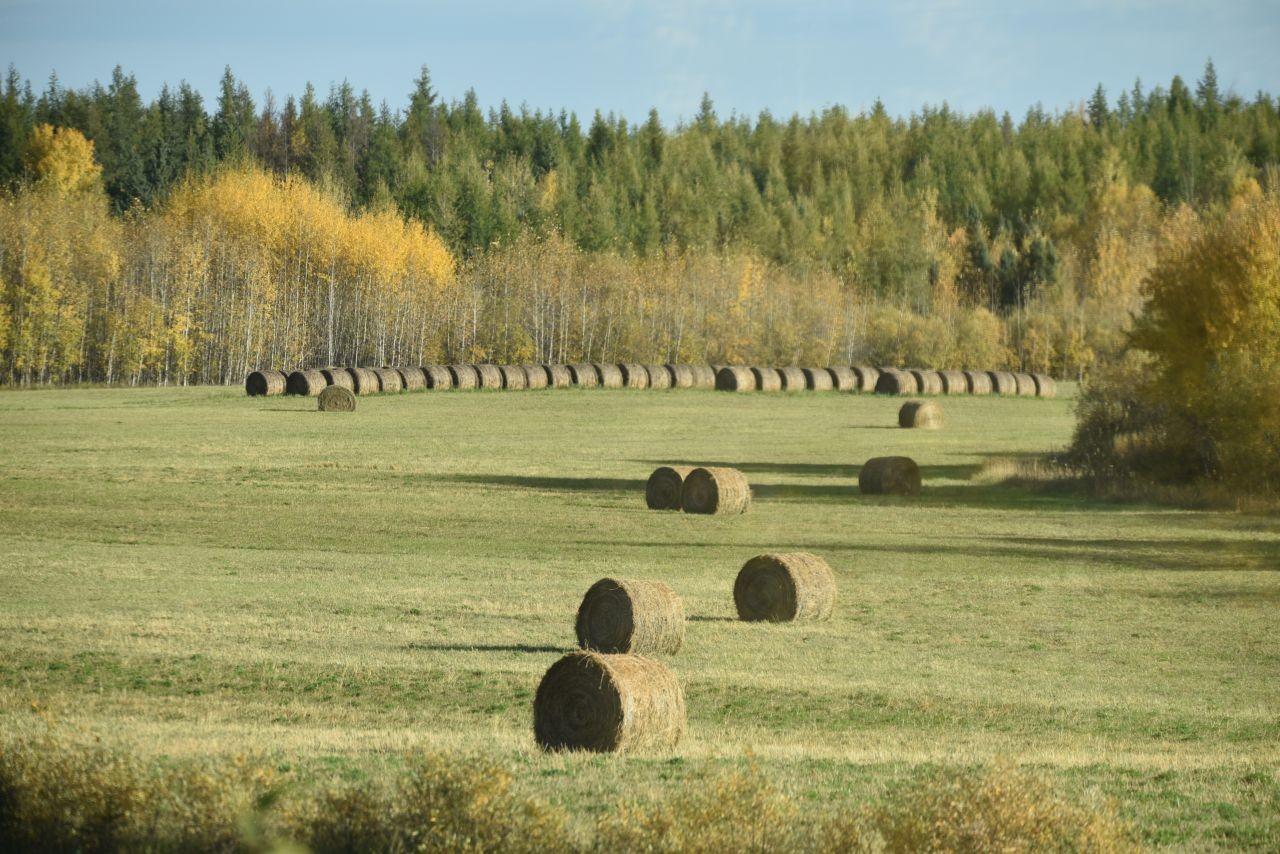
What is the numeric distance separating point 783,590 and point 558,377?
53.1 m

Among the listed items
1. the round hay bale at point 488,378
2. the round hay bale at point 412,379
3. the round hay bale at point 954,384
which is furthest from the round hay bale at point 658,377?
the round hay bale at point 954,384

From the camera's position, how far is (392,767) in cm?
1016

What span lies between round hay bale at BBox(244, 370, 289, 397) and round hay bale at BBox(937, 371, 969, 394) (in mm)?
31628

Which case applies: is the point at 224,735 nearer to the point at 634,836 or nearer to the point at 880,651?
the point at 634,836

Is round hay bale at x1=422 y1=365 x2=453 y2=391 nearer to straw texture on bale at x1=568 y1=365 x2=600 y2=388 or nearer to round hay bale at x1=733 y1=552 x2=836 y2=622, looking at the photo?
straw texture on bale at x1=568 y1=365 x2=600 y2=388

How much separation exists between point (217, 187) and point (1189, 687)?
95613 mm

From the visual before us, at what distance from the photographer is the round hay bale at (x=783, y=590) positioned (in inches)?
795

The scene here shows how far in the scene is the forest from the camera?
3543 inches

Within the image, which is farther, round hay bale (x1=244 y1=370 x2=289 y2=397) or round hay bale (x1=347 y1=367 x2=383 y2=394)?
round hay bale (x1=347 y1=367 x2=383 y2=394)

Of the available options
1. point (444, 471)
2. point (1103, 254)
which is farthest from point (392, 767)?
point (1103, 254)

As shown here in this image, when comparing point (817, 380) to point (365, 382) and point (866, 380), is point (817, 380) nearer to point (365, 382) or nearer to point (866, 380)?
point (866, 380)

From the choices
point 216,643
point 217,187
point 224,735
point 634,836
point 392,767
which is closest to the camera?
point 634,836

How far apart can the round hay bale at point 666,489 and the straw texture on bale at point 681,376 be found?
40.6 metres

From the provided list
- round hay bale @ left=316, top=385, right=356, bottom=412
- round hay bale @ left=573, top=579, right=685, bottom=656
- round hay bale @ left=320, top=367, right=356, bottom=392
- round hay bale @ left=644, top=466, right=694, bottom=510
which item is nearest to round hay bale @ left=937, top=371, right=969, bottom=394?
round hay bale @ left=320, top=367, right=356, bottom=392
